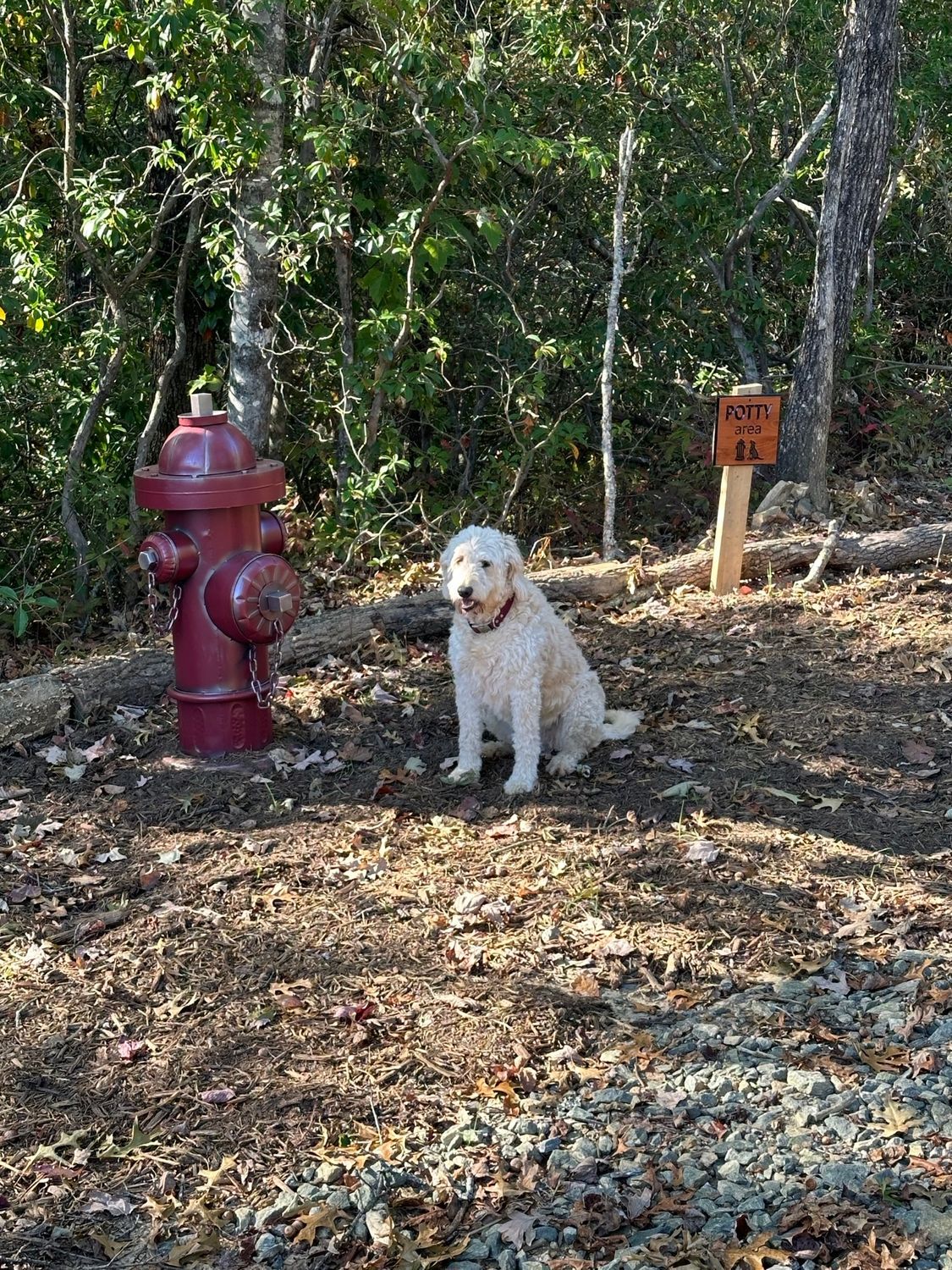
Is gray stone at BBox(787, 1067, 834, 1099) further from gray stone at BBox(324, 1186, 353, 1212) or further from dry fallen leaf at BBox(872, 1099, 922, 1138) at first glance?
gray stone at BBox(324, 1186, 353, 1212)

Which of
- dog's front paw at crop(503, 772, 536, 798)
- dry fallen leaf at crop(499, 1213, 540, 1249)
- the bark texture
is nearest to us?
dry fallen leaf at crop(499, 1213, 540, 1249)

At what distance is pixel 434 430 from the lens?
8.72 metres

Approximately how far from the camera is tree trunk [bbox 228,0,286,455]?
21.6 feet

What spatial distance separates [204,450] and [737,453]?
3.06m

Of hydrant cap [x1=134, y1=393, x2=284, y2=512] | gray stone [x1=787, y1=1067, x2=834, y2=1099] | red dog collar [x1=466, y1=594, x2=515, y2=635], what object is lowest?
gray stone [x1=787, y1=1067, x2=834, y2=1099]

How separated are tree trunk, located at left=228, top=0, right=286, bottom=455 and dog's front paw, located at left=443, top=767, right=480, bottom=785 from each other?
3.18 m

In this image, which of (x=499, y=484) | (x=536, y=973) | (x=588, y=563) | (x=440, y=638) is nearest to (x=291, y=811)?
(x=536, y=973)

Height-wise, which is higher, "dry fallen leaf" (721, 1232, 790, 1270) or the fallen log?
the fallen log

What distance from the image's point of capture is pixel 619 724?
17.2 feet

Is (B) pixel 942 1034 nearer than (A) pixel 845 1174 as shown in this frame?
No

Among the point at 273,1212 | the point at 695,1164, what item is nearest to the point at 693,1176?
the point at 695,1164

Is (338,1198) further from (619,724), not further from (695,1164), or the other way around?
(619,724)

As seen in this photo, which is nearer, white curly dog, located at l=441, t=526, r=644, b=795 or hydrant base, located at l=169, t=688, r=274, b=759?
white curly dog, located at l=441, t=526, r=644, b=795

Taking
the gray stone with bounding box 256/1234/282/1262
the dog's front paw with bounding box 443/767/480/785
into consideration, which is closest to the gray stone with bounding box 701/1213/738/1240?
the gray stone with bounding box 256/1234/282/1262
